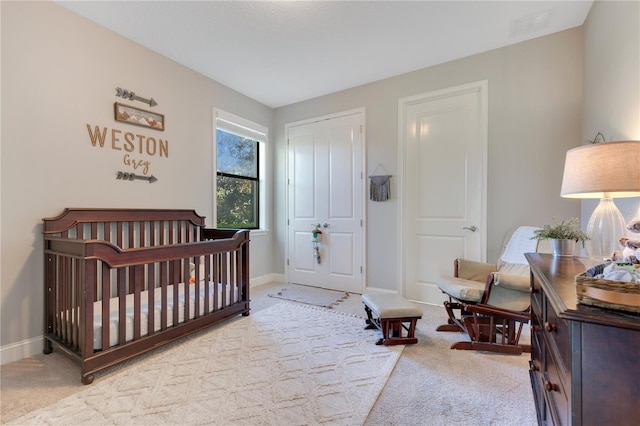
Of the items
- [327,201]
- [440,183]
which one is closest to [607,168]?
[440,183]

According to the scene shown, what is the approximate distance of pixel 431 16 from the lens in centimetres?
230

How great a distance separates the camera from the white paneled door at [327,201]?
3.64 metres

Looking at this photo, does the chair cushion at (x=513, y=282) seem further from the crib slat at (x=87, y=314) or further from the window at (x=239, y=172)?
the window at (x=239, y=172)

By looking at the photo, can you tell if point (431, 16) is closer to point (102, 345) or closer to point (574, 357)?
point (574, 357)

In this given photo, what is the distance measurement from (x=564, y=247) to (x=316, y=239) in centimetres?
272

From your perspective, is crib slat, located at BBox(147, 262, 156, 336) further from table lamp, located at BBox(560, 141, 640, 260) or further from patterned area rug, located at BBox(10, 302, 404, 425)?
table lamp, located at BBox(560, 141, 640, 260)

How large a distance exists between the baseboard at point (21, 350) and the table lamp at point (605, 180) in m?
3.51

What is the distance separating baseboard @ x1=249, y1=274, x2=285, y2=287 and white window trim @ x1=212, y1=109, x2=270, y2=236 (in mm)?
642

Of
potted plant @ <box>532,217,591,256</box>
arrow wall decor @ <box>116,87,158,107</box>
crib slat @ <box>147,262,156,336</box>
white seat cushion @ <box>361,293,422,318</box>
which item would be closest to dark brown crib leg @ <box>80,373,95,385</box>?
crib slat @ <box>147,262,156,336</box>

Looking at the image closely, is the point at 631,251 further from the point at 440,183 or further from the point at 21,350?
the point at 21,350

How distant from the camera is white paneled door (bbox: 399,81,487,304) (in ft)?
9.53

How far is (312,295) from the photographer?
3.55 metres

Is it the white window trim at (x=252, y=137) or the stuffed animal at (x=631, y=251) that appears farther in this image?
the white window trim at (x=252, y=137)

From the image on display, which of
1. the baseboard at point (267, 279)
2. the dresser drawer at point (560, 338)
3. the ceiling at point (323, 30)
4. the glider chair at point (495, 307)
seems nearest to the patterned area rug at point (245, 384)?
the glider chair at point (495, 307)
